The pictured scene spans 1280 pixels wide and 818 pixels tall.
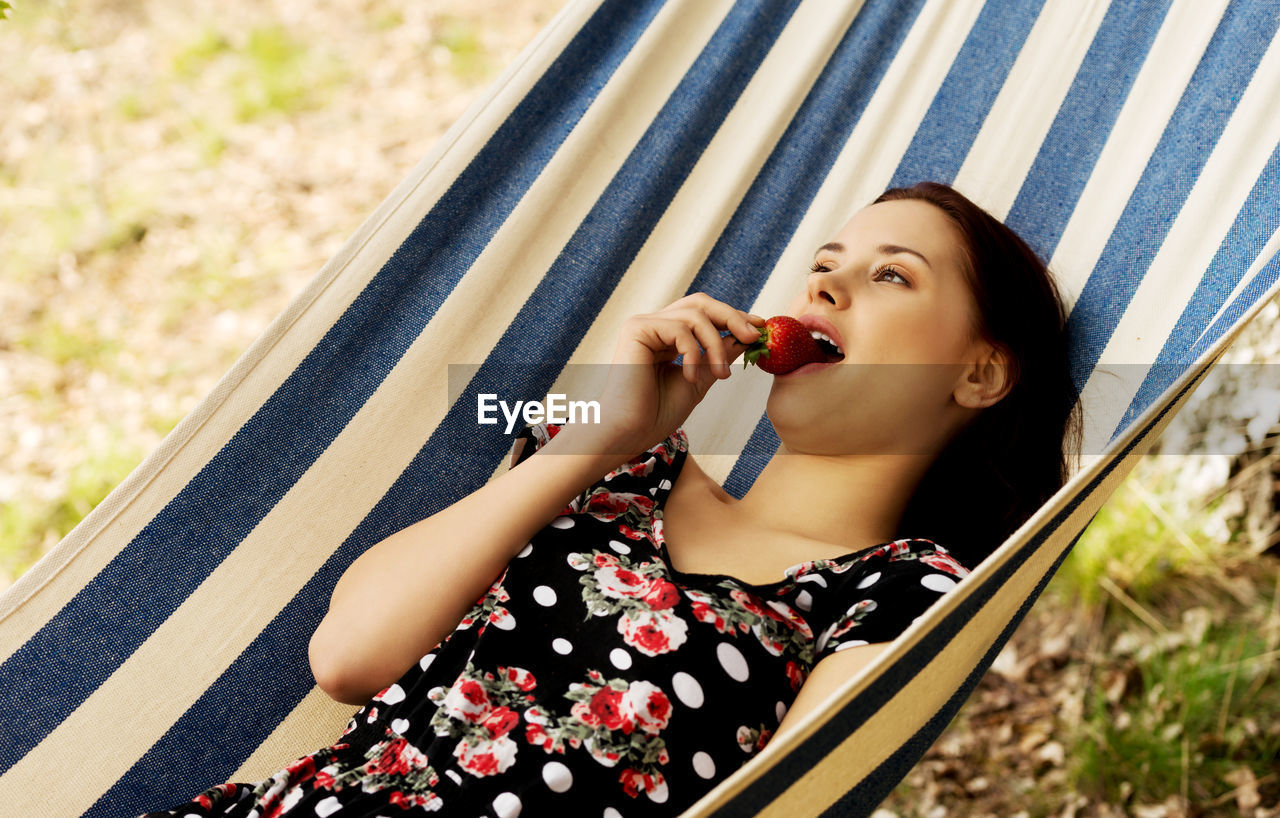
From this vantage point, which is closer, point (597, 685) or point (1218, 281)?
point (597, 685)

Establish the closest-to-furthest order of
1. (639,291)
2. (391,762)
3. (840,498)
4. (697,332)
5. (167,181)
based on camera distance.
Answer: (391,762), (697,332), (840,498), (639,291), (167,181)

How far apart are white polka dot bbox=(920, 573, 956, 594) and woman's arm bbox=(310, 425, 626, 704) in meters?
0.43

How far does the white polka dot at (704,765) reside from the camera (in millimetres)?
1065

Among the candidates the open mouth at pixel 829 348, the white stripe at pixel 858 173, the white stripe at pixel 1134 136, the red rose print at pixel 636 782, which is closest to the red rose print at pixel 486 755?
the red rose print at pixel 636 782

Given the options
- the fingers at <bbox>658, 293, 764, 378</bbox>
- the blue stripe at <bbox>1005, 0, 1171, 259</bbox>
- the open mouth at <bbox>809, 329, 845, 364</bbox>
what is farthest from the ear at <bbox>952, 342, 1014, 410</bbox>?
the blue stripe at <bbox>1005, 0, 1171, 259</bbox>

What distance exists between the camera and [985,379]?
4.69 feet

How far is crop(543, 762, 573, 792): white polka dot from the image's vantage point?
1.05m

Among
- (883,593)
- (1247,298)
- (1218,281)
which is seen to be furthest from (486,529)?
(1218,281)

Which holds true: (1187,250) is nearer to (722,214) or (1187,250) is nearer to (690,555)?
(722,214)

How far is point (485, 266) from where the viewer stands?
5.50 feet

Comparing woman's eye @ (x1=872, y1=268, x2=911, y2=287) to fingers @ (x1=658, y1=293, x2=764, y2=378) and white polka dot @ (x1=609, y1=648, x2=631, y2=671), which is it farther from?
white polka dot @ (x1=609, y1=648, x2=631, y2=671)

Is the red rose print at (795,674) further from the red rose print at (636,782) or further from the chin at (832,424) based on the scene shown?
the chin at (832,424)

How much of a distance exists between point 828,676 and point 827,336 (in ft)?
1.53

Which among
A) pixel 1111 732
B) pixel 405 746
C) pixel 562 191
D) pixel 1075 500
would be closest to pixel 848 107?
pixel 562 191
